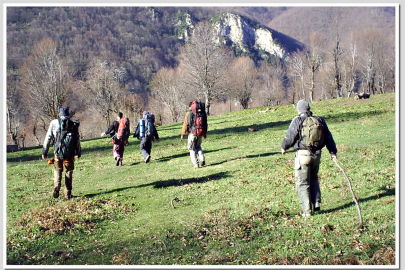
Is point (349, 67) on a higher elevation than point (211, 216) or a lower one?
higher

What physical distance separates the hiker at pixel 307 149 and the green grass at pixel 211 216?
1.59 feet

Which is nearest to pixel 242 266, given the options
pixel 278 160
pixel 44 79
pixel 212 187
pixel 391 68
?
pixel 212 187

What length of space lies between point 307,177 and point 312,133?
92 centimetres

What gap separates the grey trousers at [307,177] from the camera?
22.9 ft

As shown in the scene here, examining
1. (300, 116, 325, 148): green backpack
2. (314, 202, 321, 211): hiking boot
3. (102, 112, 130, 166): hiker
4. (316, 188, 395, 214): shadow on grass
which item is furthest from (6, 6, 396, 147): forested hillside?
(102, 112, 130, 166): hiker

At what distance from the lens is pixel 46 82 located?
4816 centimetres

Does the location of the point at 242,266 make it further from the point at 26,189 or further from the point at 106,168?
the point at 106,168

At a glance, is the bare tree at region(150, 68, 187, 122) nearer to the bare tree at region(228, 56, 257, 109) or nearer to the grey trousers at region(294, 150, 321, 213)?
the bare tree at region(228, 56, 257, 109)

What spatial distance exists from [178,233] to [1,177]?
4168 mm

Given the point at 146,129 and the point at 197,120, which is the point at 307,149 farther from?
the point at 146,129

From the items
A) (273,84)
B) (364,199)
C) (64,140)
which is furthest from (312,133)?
(273,84)

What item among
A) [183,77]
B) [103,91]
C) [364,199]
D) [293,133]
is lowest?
[364,199]

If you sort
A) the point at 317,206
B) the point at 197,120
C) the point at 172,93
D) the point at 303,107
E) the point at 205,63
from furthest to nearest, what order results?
the point at 172,93
the point at 205,63
the point at 197,120
the point at 317,206
the point at 303,107

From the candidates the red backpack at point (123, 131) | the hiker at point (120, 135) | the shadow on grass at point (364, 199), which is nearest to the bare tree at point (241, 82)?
the hiker at point (120, 135)
